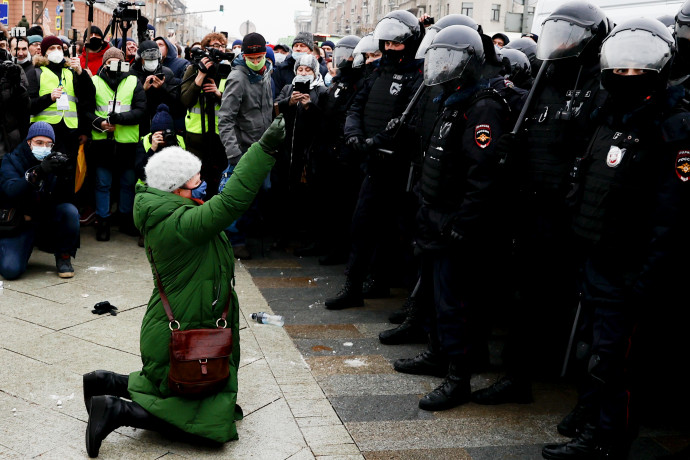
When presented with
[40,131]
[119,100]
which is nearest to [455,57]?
[40,131]

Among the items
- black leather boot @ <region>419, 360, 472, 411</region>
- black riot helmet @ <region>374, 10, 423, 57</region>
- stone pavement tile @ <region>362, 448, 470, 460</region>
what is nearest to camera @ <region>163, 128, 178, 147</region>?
black riot helmet @ <region>374, 10, 423, 57</region>

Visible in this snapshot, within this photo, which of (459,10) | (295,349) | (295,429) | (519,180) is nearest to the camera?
(295,429)

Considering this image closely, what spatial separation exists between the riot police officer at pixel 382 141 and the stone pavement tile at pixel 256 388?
1494 millimetres

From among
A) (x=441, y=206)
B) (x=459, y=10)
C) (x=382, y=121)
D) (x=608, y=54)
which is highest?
(x=459, y=10)

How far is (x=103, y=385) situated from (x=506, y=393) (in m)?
2.26

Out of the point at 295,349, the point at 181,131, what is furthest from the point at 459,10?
the point at 295,349

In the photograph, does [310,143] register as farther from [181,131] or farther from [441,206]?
[441,206]

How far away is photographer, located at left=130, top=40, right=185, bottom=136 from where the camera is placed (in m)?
8.44

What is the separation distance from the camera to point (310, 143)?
802 cm

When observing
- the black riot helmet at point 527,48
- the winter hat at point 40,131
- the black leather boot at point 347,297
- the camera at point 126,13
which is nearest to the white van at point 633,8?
the black riot helmet at point 527,48

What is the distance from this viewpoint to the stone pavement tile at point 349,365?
4.97m

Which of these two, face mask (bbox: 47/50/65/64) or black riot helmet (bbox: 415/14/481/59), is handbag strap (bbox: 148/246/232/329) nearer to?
black riot helmet (bbox: 415/14/481/59)

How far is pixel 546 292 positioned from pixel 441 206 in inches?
30.4

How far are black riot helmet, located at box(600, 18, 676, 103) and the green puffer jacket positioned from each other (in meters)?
1.63
